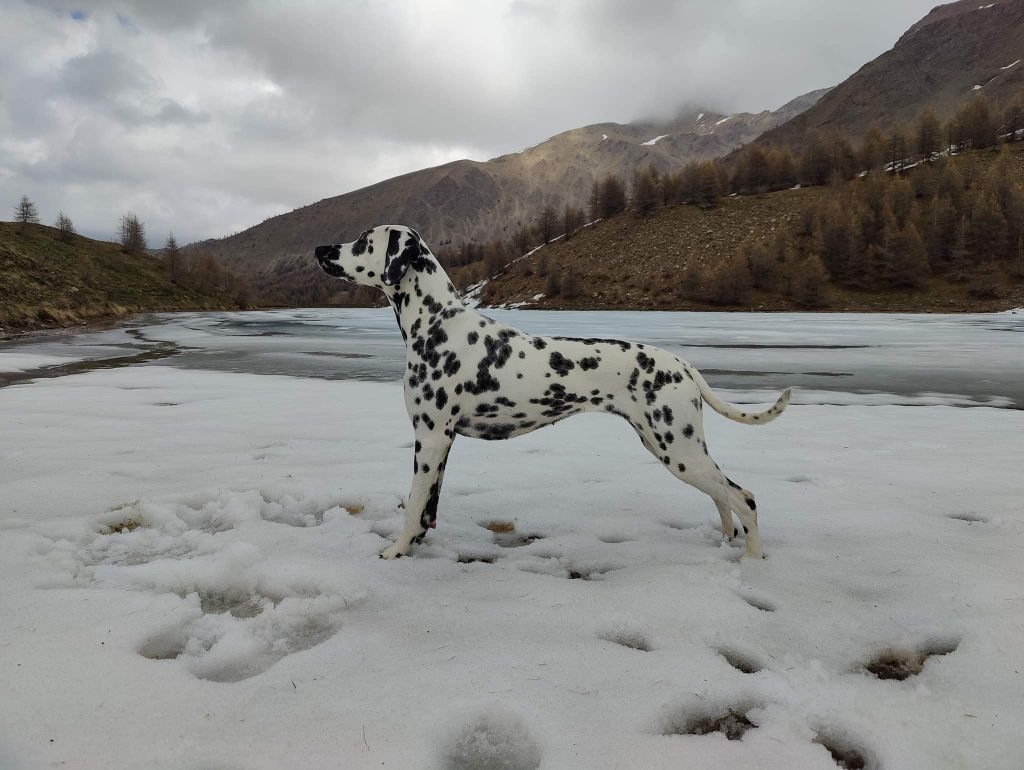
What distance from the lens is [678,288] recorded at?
98438mm

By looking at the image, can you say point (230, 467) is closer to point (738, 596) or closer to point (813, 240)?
point (738, 596)

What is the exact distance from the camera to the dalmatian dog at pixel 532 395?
4.06 metres

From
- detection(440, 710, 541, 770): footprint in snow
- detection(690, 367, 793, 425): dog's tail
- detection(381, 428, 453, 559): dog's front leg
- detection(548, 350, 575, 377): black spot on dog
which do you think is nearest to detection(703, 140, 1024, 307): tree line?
detection(690, 367, 793, 425): dog's tail

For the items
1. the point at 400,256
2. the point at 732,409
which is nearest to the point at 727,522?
the point at 732,409

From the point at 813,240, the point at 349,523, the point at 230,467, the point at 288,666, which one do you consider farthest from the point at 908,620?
the point at 813,240

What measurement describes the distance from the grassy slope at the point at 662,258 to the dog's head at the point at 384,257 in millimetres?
89735

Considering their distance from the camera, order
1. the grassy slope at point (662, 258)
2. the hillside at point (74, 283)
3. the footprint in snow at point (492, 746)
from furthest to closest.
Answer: the grassy slope at point (662, 258)
the hillside at point (74, 283)
the footprint in snow at point (492, 746)

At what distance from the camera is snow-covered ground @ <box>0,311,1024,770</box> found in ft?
7.09

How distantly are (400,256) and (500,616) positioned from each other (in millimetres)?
2876

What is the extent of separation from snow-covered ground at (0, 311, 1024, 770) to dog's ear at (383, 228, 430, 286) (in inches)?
83.9

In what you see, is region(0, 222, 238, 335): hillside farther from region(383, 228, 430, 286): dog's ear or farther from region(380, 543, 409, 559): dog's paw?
region(380, 543, 409, 559): dog's paw

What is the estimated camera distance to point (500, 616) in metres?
3.11

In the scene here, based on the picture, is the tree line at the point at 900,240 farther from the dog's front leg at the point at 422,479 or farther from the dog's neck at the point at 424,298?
the dog's front leg at the point at 422,479

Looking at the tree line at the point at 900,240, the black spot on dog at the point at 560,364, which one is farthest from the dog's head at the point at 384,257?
the tree line at the point at 900,240
